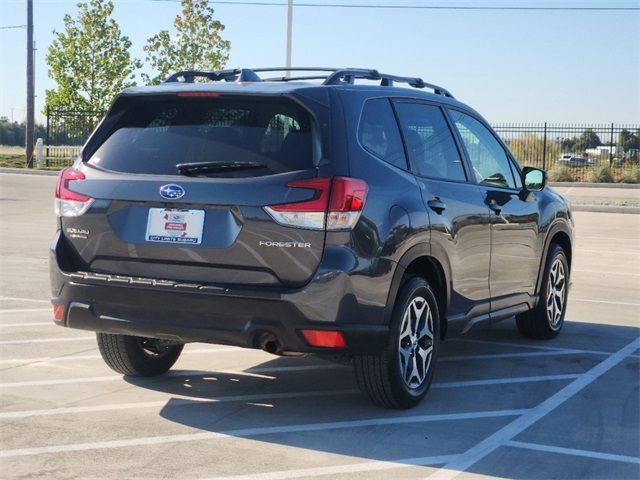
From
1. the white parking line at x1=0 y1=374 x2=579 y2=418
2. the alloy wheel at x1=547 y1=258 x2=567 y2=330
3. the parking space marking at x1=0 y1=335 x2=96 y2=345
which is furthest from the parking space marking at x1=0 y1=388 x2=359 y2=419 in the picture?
the alloy wheel at x1=547 y1=258 x2=567 y2=330

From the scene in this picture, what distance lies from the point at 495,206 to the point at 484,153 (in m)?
0.52

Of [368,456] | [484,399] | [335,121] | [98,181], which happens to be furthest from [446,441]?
[98,181]

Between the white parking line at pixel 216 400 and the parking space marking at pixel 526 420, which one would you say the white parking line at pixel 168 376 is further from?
the parking space marking at pixel 526 420

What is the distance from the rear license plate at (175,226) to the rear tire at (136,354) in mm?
1168

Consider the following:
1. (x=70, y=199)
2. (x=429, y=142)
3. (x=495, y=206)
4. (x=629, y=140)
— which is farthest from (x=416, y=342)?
(x=629, y=140)

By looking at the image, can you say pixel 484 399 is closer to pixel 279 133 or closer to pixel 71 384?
pixel 279 133

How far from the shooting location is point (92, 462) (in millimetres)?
5121

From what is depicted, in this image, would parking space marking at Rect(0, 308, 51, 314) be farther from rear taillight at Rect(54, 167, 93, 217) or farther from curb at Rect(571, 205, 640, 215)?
curb at Rect(571, 205, 640, 215)

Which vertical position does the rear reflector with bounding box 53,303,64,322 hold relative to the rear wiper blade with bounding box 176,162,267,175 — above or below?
below

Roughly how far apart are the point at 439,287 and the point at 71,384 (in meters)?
2.41

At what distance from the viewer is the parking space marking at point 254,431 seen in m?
5.32

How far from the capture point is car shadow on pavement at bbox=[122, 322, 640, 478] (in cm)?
545

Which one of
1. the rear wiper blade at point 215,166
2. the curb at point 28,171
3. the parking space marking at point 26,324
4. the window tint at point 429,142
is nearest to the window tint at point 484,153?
the window tint at point 429,142

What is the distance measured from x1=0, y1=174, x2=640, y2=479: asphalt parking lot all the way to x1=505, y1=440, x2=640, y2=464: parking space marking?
2 centimetres
